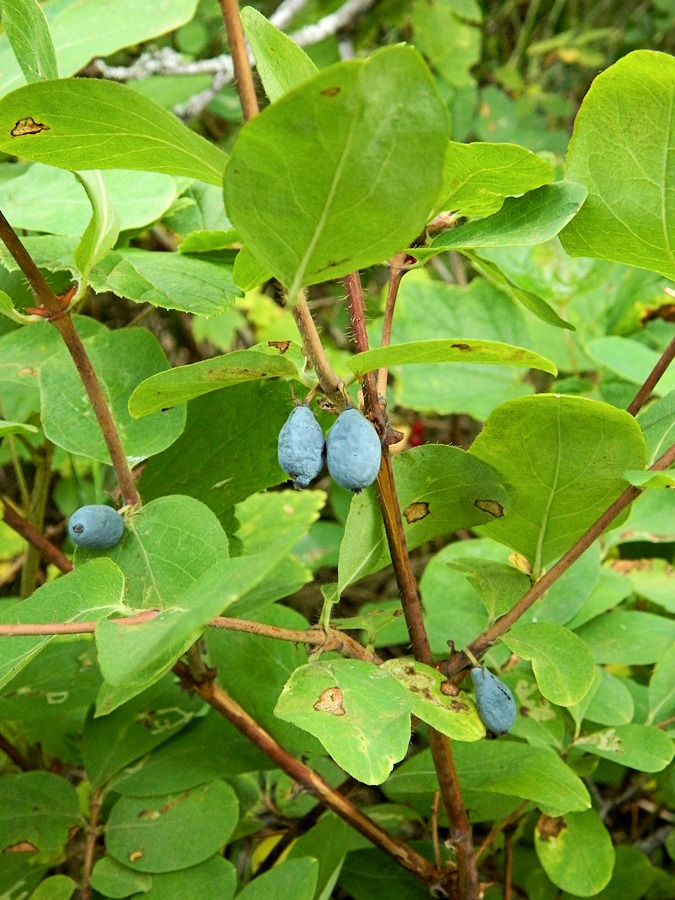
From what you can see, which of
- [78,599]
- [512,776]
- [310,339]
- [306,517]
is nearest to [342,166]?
[310,339]

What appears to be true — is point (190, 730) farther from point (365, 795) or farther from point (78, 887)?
point (365, 795)

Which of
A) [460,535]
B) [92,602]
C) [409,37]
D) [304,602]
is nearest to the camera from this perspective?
[92,602]

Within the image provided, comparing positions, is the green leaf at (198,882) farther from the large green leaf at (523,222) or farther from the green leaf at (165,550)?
the large green leaf at (523,222)

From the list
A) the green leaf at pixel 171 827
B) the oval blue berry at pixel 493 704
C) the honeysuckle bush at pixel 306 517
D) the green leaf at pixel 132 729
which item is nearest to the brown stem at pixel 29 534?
the honeysuckle bush at pixel 306 517

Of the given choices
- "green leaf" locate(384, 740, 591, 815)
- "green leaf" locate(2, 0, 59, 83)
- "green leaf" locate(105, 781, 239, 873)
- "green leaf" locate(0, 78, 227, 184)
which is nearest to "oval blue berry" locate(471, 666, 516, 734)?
"green leaf" locate(384, 740, 591, 815)

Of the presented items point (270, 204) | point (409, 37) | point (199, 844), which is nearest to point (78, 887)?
point (199, 844)

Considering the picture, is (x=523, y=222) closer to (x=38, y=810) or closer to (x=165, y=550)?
(x=165, y=550)

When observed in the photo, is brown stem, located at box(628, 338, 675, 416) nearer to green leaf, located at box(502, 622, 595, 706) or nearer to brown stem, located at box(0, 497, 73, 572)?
green leaf, located at box(502, 622, 595, 706)
